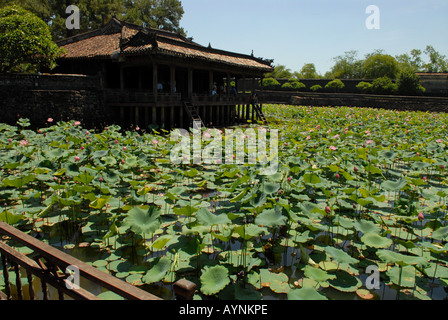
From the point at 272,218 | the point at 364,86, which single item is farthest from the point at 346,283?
the point at 364,86

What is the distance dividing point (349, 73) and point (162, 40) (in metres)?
38.9

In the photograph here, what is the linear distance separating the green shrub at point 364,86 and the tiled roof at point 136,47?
45.4ft

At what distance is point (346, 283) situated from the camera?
2430 mm

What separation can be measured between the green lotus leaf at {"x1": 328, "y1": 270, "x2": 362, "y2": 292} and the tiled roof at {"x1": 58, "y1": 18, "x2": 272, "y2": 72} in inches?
320

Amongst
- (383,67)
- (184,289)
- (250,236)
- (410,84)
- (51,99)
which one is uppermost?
(383,67)

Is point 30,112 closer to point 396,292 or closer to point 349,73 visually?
A: point 396,292

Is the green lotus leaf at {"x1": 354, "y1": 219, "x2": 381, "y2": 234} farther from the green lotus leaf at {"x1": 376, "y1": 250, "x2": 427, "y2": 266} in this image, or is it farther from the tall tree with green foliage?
the tall tree with green foliage

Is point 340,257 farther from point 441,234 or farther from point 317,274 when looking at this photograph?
point 441,234

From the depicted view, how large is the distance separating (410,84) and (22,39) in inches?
964

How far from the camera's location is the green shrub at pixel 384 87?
24.0 m

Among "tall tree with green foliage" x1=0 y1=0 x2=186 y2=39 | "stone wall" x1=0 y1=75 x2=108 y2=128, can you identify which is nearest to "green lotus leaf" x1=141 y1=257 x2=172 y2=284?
"stone wall" x1=0 y1=75 x2=108 y2=128

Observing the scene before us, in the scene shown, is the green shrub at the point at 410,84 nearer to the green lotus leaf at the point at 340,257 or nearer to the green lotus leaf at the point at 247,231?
the green lotus leaf at the point at 340,257

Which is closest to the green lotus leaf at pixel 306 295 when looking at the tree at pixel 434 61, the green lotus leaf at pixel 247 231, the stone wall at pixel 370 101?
the green lotus leaf at pixel 247 231
